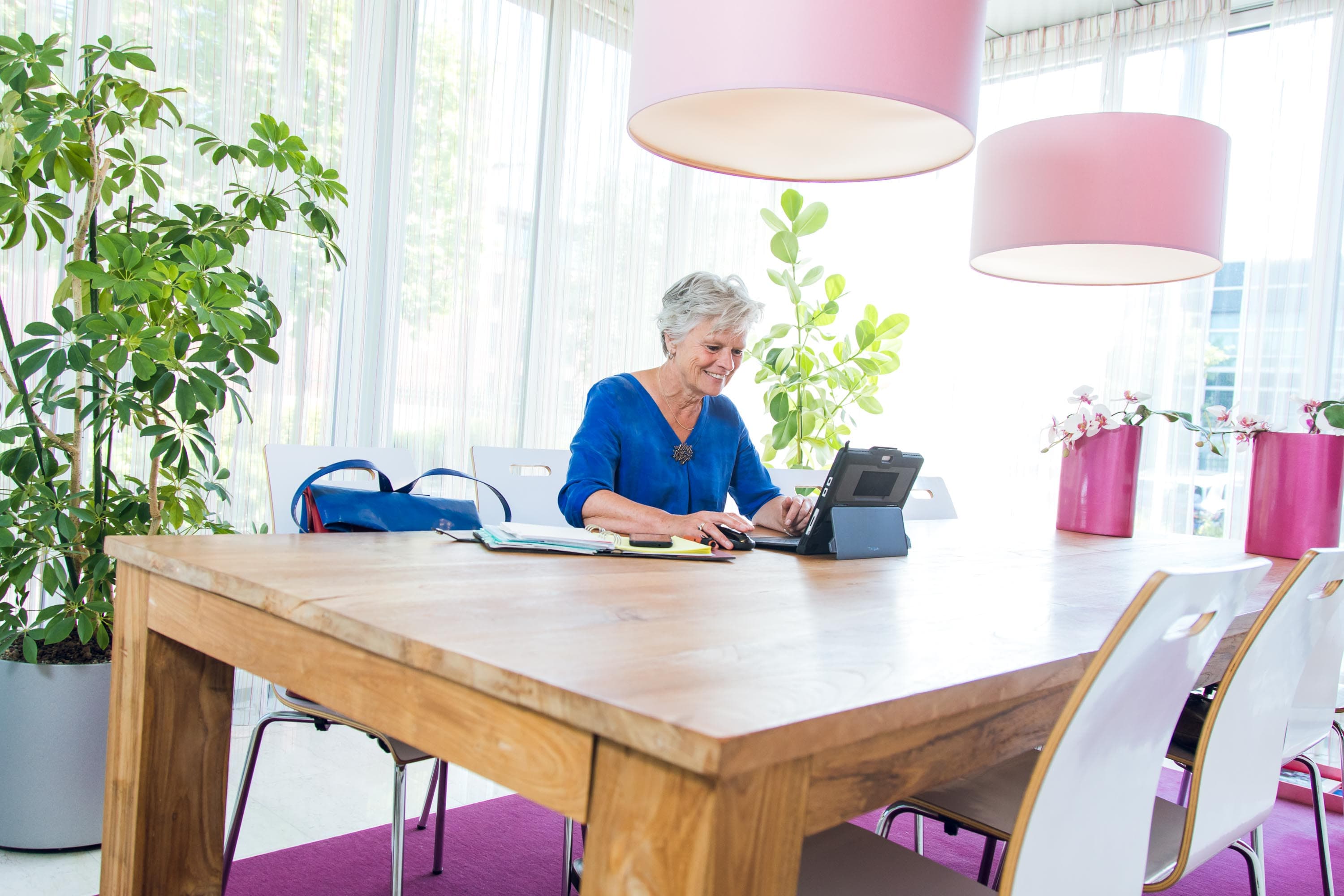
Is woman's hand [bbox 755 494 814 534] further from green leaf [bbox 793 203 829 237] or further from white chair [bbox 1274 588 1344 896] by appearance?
green leaf [bbox 793 203 829 237]

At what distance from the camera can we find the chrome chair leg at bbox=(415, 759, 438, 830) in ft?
7.42

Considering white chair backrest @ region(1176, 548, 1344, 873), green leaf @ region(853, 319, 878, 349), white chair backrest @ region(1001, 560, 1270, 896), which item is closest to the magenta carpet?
white chair backrest @ region(1176, 548, 1344, 873)

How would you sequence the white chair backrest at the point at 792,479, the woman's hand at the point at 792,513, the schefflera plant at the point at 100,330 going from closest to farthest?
the schefflera plant at the point at 100,330 < the woman's hand at the point at 792,513 < the white chair backrest at the point at 792,479

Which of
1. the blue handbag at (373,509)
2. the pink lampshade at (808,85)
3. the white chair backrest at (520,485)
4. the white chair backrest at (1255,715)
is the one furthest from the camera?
the white chair backrest at (520,485)

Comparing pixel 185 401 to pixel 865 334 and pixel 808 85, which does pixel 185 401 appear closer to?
pixel 808 85

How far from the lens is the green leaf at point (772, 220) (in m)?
4.45

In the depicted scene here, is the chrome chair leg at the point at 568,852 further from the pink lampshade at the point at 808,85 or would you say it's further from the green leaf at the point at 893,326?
the green leaf at the point at 893,326

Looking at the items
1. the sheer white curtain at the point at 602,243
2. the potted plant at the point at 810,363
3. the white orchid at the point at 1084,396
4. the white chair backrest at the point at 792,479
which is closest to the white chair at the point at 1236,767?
the white orchid at the point at 1084,396

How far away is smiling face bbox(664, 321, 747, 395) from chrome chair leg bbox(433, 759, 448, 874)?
1.06m

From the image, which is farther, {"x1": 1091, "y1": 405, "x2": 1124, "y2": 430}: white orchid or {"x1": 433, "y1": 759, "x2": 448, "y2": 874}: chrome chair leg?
{"x1": 1091, "y1": 405, "x2": 1124, "y2": 430}: white orchid

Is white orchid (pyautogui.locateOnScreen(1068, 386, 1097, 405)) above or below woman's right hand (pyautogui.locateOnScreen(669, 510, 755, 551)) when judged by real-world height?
above

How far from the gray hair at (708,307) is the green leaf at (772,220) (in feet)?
6.50

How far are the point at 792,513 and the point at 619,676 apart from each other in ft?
4.81

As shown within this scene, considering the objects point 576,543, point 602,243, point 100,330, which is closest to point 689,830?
point 576,543
